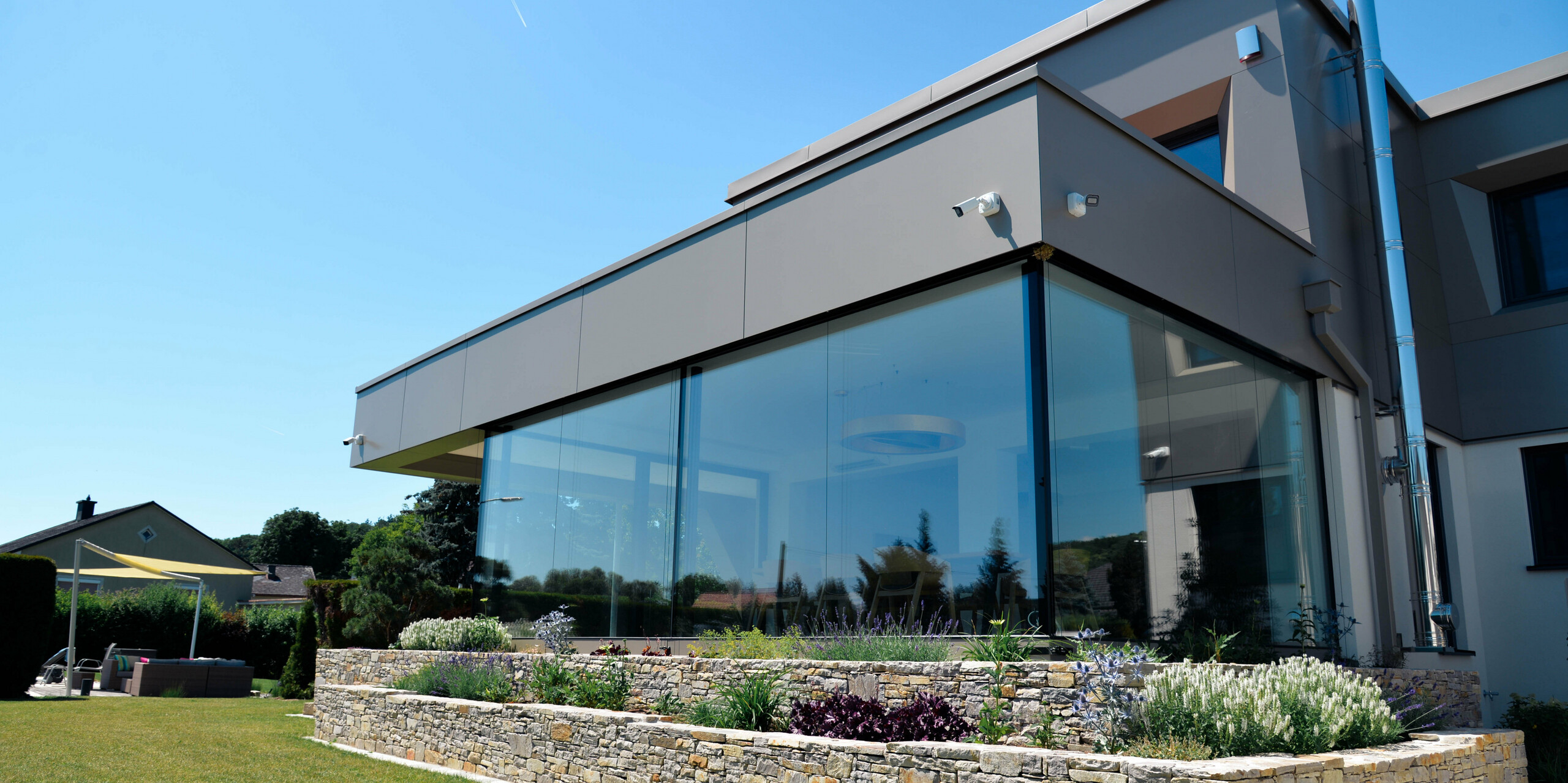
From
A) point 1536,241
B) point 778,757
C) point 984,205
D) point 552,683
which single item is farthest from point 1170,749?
point 1536,241

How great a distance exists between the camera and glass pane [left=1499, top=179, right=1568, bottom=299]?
1103cm

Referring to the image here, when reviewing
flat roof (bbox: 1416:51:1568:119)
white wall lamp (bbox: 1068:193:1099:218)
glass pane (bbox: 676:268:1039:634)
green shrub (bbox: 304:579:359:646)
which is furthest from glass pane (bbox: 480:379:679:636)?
flat roof (bbox: 1416:51:1568:119)

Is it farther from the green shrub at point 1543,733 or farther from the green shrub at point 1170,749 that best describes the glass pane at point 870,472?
the green shrub at point 1543,733

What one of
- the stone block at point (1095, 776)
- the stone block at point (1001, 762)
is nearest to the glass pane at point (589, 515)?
the stone block at point (1001, 762)

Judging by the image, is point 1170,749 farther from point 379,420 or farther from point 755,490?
point 379,420

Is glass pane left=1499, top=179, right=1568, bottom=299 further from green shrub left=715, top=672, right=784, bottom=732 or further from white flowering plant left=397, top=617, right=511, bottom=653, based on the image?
white flowering plant left=397, top=617, right=511, bottom=653

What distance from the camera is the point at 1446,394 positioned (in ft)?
36.1

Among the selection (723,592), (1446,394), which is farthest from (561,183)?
(1446,394)

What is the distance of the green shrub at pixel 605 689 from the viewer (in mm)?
7977

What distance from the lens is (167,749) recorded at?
9.06 m

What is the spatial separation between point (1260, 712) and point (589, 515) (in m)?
8.34

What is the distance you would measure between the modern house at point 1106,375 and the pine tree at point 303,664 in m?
7.18

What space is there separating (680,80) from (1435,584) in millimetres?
11078

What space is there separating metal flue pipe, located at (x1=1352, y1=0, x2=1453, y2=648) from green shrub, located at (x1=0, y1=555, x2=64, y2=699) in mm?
19243
